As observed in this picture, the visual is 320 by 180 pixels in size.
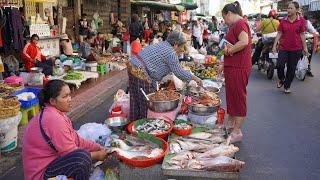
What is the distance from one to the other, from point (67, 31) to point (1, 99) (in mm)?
9881

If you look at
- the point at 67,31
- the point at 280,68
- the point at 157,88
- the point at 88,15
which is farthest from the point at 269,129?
the point at 88,15

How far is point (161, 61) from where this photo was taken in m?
5.20

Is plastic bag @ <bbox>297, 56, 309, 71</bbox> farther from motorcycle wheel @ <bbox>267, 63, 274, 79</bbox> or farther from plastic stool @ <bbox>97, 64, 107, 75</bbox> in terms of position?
plastic stool @ <bbox>97, 64, 107, 75</bbox>

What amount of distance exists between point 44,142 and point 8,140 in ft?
7.52

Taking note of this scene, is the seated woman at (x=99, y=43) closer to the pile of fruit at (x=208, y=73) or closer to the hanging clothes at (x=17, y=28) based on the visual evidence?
the hanging clothes at (x=17, y=28)

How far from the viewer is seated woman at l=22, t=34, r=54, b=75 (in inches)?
365

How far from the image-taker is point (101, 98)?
8.66 metres

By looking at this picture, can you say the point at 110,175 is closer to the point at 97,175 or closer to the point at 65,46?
the point at 97,175

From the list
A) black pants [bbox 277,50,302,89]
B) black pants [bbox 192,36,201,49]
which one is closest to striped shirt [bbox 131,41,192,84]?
black pants [bbox 277,50,302,89]

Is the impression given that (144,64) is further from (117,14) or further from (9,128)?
(117,14)

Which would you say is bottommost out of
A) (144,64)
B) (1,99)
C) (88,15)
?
(1,99)

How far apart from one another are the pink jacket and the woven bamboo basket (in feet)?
6.46

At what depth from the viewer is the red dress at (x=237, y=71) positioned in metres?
5.08

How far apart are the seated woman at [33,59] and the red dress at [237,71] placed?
18.5 ft
